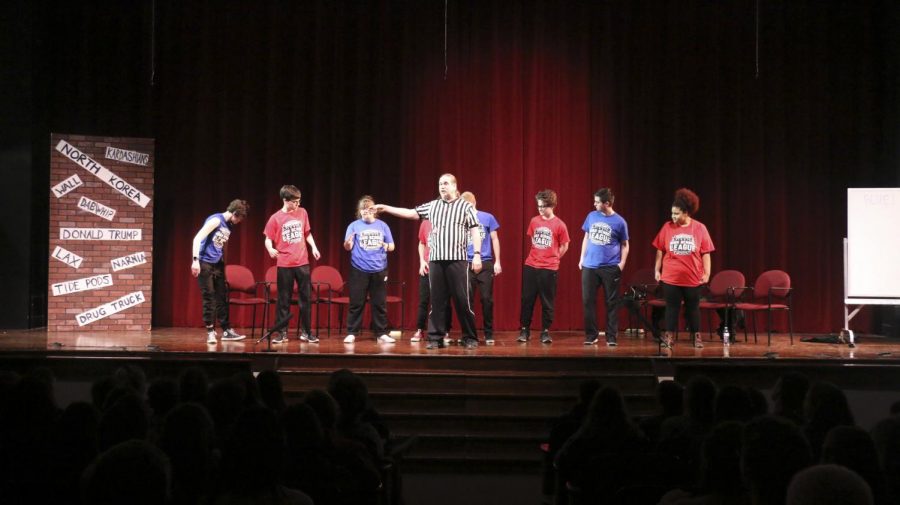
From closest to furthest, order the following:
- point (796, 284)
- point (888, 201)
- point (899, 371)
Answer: point (899, 371)
point (888, 201)
point (796, 284)

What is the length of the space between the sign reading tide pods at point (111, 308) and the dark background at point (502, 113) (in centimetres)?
94

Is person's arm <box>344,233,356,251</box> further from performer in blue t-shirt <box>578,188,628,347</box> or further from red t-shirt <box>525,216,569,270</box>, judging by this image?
performer in blue t-shirt <box>578,188,628,347</box>

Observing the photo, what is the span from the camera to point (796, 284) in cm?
1127

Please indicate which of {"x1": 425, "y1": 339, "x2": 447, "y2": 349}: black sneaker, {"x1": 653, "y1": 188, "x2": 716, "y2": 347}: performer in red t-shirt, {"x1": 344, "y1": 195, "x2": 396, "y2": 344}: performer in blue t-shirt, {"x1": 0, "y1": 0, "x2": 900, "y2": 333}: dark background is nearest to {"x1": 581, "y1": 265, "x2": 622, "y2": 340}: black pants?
{"x1": 653, "y1": 188, "x2": 716, "y2": 347}: performer in red t-shirt

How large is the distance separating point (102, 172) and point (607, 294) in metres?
6.41

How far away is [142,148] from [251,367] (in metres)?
4.43

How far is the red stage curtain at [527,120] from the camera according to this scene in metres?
11.2

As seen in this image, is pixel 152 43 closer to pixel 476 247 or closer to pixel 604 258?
pixel 476 247

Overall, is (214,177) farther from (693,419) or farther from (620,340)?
(693,419)

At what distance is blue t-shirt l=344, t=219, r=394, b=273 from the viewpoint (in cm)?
887

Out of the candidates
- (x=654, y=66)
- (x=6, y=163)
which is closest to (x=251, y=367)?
(x=6, y=163)

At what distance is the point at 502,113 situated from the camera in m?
11.4

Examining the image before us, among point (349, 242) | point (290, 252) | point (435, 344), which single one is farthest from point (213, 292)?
point (435, 344)

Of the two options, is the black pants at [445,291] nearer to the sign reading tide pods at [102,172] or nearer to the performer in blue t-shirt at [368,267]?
the performer in blue t-shirt at [368,267]
